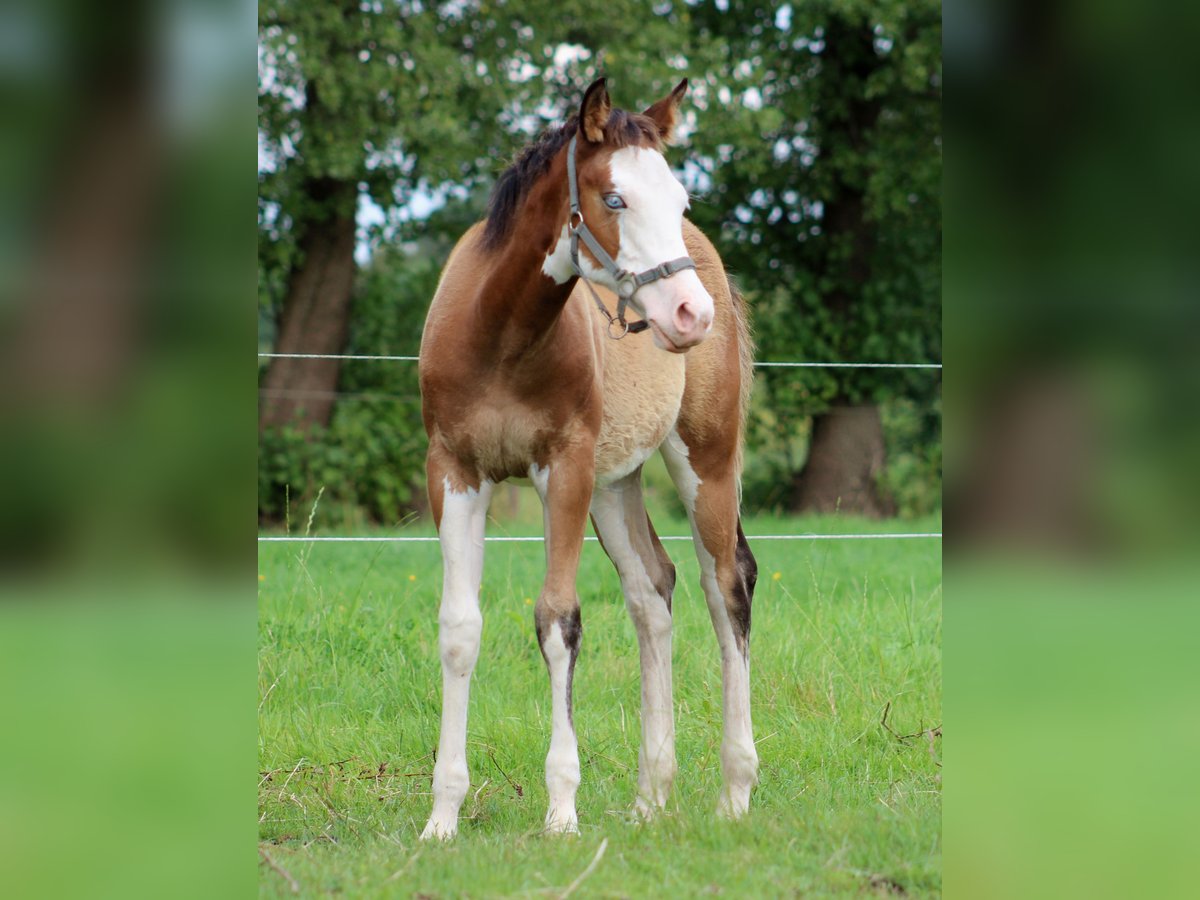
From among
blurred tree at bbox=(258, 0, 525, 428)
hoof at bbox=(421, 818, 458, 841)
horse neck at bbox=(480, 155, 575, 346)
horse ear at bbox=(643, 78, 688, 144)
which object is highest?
blurred tree at bbox=(258, 0, 525, 428)

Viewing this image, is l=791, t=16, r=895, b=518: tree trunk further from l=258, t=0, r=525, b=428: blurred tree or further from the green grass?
the green grass

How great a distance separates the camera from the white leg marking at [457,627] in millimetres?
3496

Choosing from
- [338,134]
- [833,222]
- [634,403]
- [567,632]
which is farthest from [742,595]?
[833,222]

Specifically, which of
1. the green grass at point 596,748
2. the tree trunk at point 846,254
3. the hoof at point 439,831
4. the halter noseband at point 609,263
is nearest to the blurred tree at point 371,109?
the tree trunk at point 846,254

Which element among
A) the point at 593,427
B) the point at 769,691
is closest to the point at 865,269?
the point at 769,691

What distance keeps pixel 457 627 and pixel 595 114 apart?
5.18 ft

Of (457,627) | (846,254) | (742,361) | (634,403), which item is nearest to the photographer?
(457,627)

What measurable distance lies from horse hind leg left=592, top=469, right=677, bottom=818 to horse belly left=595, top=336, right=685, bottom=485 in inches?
7.7

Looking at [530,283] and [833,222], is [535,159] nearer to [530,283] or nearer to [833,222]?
[530,283]

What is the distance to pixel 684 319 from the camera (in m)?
3.10

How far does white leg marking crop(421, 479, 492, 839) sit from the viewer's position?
3.50 meters

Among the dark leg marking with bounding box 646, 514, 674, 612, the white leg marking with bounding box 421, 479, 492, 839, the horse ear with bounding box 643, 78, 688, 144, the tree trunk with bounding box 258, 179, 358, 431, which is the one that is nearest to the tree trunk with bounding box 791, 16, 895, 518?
the tree trunk with bounding box 258, 179, 358, 431
